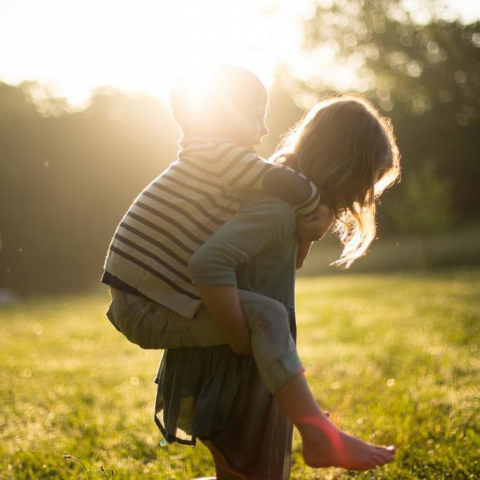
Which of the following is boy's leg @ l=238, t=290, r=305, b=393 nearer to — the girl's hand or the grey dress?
the grey dress

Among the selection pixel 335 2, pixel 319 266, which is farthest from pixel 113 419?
pixel 335 2

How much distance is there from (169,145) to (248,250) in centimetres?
1790

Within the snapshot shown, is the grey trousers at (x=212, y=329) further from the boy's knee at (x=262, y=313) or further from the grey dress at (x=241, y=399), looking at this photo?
the grey dress at (x=241, y=399)

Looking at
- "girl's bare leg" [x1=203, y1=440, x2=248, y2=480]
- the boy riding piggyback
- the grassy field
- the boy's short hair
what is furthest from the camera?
the grassy field

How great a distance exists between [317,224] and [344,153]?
26cm

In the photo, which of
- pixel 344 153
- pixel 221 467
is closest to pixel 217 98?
pixel 344 153

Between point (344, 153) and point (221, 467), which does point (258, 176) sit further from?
point (221, 467)

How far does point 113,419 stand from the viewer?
4.15 metres

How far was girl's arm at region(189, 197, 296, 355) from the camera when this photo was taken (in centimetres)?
177

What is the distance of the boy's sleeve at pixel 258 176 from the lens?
6.13 feet

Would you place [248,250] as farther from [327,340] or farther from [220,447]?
[327,340]

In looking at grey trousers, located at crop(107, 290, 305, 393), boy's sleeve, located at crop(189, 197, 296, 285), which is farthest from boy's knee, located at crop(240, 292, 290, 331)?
boy's sleeve, located at crop(189, 197, 296, 285)

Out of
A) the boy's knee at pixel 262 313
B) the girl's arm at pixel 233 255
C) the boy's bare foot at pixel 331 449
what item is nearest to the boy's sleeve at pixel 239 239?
the girl's arm at pixel 233 255

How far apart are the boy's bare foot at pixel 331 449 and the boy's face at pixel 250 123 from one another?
3.12ft
